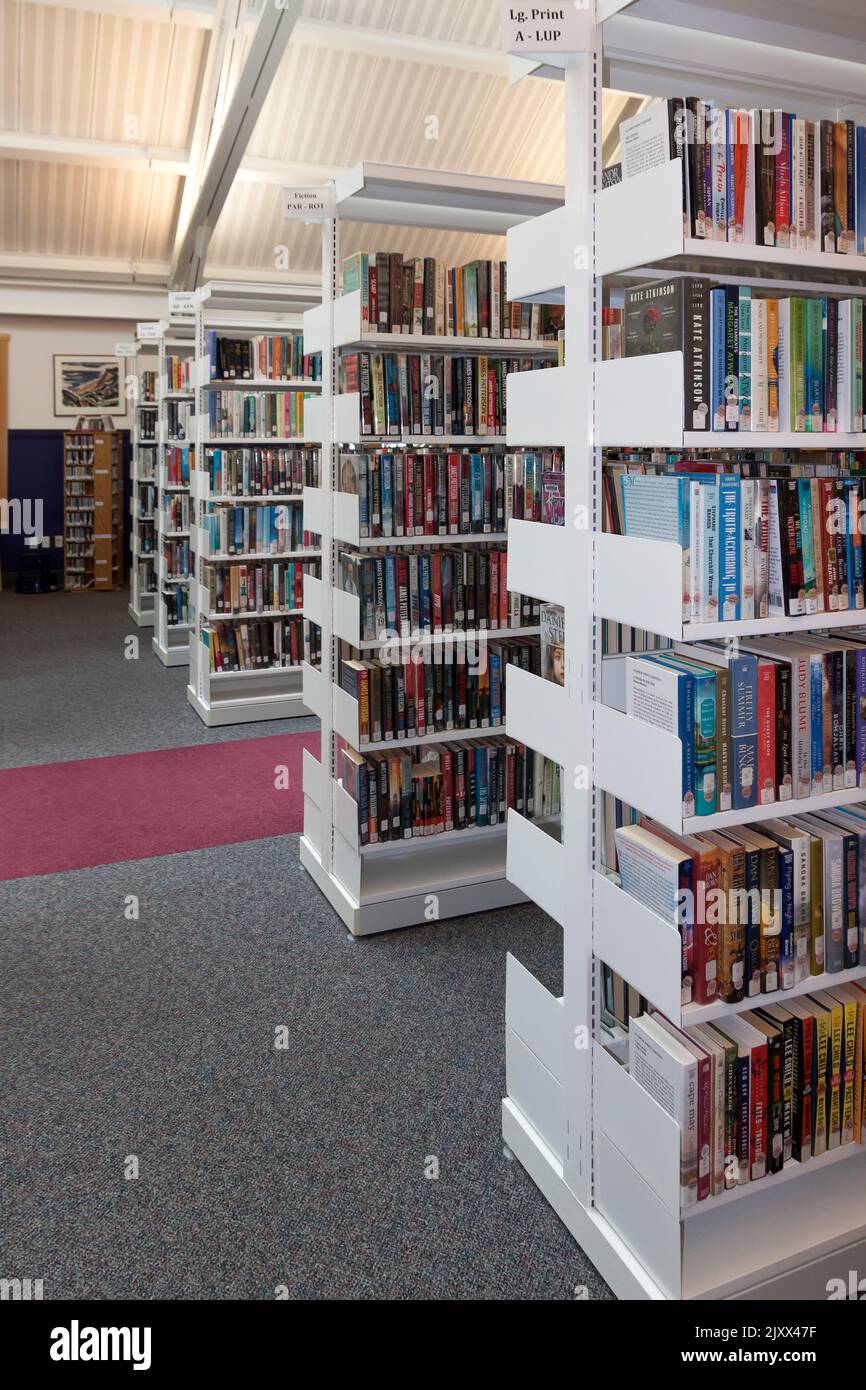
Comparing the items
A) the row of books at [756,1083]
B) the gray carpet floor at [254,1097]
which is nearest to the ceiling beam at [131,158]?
the gray carpet floor at [254,1097]

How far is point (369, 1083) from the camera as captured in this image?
2.72 m

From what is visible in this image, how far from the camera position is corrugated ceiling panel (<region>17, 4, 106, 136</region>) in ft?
28.4

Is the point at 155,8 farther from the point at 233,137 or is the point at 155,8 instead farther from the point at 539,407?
the point at 539,407

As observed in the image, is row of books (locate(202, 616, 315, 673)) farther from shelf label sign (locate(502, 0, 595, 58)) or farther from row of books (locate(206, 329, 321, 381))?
shelf label sign (locate(502, 0, 595, 58))

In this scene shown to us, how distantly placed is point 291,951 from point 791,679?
2115 millimetres

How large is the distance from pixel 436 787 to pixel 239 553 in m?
3.06

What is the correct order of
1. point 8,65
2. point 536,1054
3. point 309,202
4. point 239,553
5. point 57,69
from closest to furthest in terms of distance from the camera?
point 536,1054, point 309,202, point 239,553, point 8,65, point 57,69

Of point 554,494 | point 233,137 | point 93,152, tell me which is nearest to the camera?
point 554,494

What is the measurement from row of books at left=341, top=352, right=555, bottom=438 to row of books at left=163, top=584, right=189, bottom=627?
459 centimetres

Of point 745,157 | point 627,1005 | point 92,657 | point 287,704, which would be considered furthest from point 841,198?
point 92,657

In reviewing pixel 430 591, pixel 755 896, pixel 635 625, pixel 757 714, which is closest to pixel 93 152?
pixel 430 591

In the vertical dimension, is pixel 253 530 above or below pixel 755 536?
above

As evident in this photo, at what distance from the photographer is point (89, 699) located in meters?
6.89
